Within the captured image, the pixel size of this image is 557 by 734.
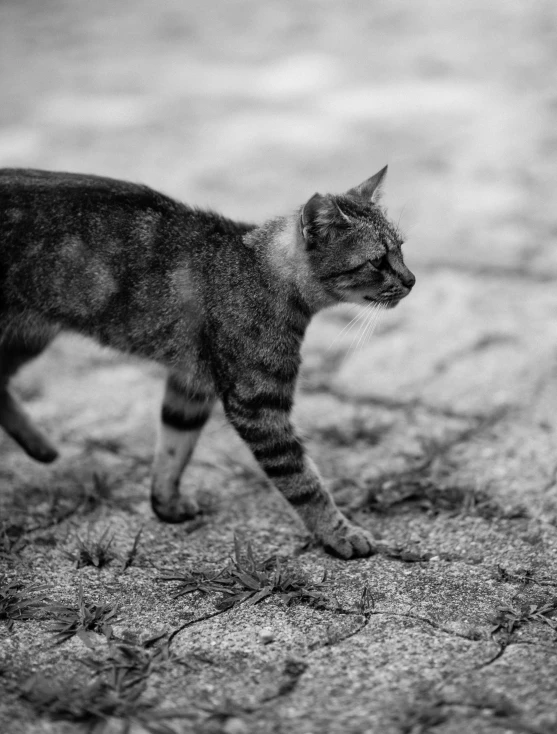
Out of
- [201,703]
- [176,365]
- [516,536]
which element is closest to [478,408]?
[516,536]

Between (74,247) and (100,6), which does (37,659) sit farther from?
(100,6)

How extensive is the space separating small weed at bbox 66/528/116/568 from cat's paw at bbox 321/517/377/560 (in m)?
0.73

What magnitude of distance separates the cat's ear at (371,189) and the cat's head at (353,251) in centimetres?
13

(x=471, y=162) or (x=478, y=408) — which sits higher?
(x=471, y=162)

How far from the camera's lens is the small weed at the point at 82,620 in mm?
2503

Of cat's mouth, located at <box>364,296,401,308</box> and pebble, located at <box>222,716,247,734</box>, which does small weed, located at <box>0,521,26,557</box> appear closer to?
pebble, located at <box>222,716,247,734</box>

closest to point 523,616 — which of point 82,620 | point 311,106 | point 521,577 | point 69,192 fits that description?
point 521,577

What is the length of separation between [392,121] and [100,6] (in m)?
5.22

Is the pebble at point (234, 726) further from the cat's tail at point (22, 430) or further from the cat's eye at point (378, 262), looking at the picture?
the cat's tail at point (22, 430)

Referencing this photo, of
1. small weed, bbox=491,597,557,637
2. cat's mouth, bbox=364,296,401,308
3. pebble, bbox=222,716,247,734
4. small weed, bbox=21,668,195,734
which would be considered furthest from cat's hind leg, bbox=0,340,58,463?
small weed, bbox=491,597,557,637

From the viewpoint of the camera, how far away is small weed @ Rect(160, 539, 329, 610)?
8.80 feet

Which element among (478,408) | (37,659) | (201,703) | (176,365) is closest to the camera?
(201,703)

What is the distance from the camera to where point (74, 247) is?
10.3 ft

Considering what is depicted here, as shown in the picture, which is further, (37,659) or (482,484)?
(482,484)
